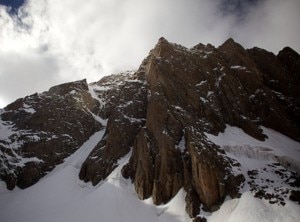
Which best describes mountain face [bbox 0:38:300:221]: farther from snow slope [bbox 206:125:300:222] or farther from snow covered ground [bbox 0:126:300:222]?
snow covered ground [bbox 0:126:300:222]

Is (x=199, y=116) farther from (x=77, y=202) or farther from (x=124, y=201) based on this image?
(x=77, y=202)

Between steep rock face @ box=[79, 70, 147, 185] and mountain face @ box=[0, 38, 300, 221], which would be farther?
steep rock face @ box=[79, 70, 147, 185]

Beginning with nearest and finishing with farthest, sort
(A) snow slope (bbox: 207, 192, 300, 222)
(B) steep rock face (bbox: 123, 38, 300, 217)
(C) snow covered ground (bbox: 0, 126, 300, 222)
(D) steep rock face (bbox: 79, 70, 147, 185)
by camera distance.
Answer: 1. (A) snow slope (bbox: 207, 192, 300, 222)
2. (C) snow covered ground (bbox: 0, 126, 300, 222)
3. (B) steep rock face (bbox: 123, 38, 300, 217)
4. (D) steep rock face (bbox: 79, 70, 147, 185)

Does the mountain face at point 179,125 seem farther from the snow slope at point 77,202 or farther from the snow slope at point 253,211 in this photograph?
the snow slope at point 77,202

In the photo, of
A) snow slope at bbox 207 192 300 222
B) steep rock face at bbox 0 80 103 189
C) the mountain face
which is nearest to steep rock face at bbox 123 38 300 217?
the mountain face

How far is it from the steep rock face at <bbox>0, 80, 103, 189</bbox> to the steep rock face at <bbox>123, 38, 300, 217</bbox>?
2908 centimetres

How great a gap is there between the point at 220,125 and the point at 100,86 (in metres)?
71.6

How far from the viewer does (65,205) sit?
88.6m

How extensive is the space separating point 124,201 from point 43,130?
51.7 m

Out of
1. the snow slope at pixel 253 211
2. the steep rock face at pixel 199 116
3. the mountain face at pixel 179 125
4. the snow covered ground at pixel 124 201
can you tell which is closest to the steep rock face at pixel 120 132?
the mountain face at pixel 179 125

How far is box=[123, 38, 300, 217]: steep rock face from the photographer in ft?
244

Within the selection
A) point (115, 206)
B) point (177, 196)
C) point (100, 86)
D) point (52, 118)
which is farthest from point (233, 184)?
point (100, 86)

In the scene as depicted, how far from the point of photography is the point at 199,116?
3647 inches

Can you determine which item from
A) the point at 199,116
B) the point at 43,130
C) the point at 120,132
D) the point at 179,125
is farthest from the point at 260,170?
the point at 43,130
